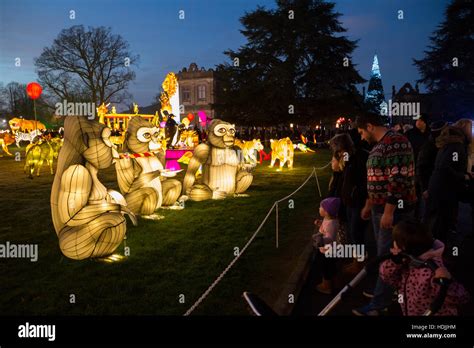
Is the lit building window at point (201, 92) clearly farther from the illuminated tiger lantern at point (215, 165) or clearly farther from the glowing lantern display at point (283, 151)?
the illuminated tiger lantern at point (215, 165)

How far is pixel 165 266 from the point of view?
5.15 m

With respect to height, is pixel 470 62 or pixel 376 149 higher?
pixel 470 62

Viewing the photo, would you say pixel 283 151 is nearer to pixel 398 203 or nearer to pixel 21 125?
pixel 398 203

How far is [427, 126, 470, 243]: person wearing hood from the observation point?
16.6ft

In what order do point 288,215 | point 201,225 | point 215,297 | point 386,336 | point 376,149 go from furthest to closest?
point 288,215 < point 201,225 < point 215,297 < point 376,149 < point 386,336

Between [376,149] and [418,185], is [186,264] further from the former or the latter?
[418,185]

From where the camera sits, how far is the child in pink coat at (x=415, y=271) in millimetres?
2617

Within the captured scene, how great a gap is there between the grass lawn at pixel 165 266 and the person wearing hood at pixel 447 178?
200cm

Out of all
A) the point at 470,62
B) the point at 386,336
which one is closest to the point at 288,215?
the point at 386,336

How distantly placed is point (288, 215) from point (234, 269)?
3202 mm

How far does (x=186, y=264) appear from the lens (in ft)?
17.1

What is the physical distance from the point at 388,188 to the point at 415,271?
1051 millimetres

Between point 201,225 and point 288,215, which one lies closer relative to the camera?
point 201,225

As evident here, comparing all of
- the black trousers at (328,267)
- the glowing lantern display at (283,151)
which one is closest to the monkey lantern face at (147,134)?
the black trousers at (328,267)
